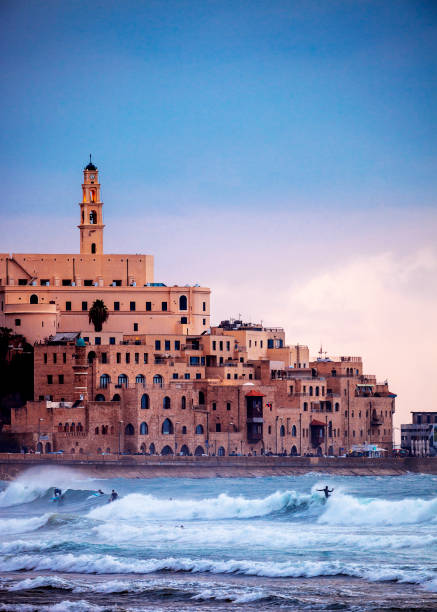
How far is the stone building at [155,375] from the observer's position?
12125 centimetres

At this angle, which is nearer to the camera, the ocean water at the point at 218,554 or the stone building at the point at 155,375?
the ocean water at the point at 218,554

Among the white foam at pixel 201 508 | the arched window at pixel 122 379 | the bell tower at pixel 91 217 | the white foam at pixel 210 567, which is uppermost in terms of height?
the bell tower at pixel 91 217

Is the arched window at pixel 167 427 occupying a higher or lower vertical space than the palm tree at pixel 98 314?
lower

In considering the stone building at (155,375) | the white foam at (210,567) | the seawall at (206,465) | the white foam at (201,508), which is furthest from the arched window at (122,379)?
the white foam at (210,567)

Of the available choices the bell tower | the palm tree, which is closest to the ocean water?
the palm tree

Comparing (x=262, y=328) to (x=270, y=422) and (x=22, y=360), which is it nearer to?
(x=270, y=422)

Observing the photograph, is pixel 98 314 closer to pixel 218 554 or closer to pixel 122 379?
pixel 122 379

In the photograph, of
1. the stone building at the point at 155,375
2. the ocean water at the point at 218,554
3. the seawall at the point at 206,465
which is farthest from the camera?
the stone building at the point at 155,375

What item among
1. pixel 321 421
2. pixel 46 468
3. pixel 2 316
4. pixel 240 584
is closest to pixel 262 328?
pixel 321 421

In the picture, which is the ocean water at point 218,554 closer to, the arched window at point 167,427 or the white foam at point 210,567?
the white foam at point 210,567

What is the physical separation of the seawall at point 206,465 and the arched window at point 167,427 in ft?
9.68

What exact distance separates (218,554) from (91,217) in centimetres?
7573

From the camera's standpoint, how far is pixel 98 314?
131m

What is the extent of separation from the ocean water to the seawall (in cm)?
1746
